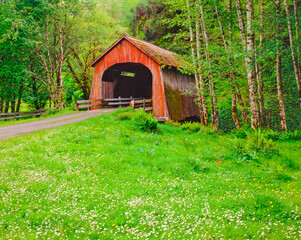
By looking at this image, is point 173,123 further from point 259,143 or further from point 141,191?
point 141,191

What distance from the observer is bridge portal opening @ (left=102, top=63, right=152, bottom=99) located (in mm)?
24047

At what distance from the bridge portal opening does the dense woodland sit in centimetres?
535

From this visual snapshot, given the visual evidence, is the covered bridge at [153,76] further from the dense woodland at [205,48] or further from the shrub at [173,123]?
the dense woodland at [205,48]

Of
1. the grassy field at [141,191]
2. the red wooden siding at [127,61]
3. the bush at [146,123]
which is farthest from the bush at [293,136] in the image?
the red wooden siding at [127,61]

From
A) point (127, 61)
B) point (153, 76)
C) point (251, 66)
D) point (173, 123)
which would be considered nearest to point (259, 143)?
point (251, 66)

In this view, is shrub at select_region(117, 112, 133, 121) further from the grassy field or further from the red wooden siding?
the grassy field

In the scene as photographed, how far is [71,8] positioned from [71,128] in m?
17.2

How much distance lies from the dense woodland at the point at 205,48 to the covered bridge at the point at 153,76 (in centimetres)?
179

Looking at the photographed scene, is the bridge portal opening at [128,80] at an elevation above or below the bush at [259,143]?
above

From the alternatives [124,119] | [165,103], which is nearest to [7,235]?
[124,119]

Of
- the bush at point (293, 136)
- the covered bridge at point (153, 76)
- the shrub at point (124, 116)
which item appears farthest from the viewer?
the covered bridge at point (153, 76)

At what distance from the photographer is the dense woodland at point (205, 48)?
530 inches

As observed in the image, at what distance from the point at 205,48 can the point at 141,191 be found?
11258mm

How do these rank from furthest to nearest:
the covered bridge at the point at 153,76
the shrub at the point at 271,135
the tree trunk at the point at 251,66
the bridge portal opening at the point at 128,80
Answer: the bridge portal opening at the point at 128,80 < the covered bridge at the point at 153,76 < the shrub at the point at 271,135 < the tree trunk at the point at 251,66
